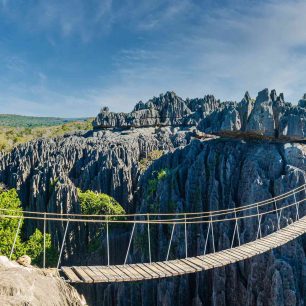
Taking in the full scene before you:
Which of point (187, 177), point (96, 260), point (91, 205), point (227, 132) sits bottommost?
point (96, 260)

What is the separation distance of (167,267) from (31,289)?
6953 mm

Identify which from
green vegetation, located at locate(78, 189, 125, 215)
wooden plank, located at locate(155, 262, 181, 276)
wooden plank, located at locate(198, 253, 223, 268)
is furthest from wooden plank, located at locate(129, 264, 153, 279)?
green vegetation, located at locate(78, 189, 125, 215)

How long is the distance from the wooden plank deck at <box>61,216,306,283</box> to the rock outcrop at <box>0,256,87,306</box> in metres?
1.80

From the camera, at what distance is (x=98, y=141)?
70875 millimetres

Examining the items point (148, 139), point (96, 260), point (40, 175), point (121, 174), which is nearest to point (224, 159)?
point (96, 260)

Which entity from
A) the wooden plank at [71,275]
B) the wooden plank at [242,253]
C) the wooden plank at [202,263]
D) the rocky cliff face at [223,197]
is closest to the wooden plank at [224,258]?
the wooden plank at [242,253]

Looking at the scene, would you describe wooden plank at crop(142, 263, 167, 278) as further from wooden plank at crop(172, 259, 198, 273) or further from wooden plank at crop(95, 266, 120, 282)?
wooden plank at crop(95, 266, 120, 282)

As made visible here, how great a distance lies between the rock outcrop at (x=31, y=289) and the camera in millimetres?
5965

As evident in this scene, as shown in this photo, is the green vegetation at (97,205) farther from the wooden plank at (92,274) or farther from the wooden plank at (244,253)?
the wooden plank at (92,274)

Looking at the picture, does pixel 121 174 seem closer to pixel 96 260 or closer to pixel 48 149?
pixel 96 260

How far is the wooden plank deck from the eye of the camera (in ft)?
34.0

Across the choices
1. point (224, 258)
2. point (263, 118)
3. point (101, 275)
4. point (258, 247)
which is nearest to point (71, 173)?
point (263, 118)

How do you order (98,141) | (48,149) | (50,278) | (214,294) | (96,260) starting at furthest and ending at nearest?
(98,141) < (48,149) < (96,260) < (214,294) < (50,278)

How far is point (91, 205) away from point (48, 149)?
26355mm
